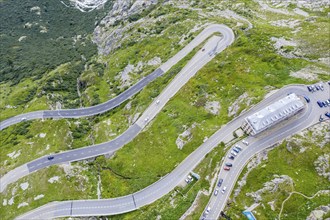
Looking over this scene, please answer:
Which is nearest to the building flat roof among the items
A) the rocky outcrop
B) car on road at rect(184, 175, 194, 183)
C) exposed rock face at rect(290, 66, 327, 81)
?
exposed rock face at rect(290, 66, 327, 81)

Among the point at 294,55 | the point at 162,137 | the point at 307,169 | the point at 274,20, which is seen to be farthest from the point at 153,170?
the point at 274,20

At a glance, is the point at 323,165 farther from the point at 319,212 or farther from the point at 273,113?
the point at 273,113

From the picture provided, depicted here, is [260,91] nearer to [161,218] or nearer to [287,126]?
[287,126]

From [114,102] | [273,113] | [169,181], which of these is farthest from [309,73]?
[114,102]

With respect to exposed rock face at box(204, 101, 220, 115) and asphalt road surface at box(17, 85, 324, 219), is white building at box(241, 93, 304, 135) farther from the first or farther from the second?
exposed rock face at box(204, 101, 220, 115)

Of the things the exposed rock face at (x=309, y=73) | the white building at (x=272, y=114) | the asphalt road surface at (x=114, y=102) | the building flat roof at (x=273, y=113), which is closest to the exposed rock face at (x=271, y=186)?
the white building at (x=272, y=114)

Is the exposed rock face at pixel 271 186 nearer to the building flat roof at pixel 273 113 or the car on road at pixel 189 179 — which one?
the building flat roof at pixel 273 113
